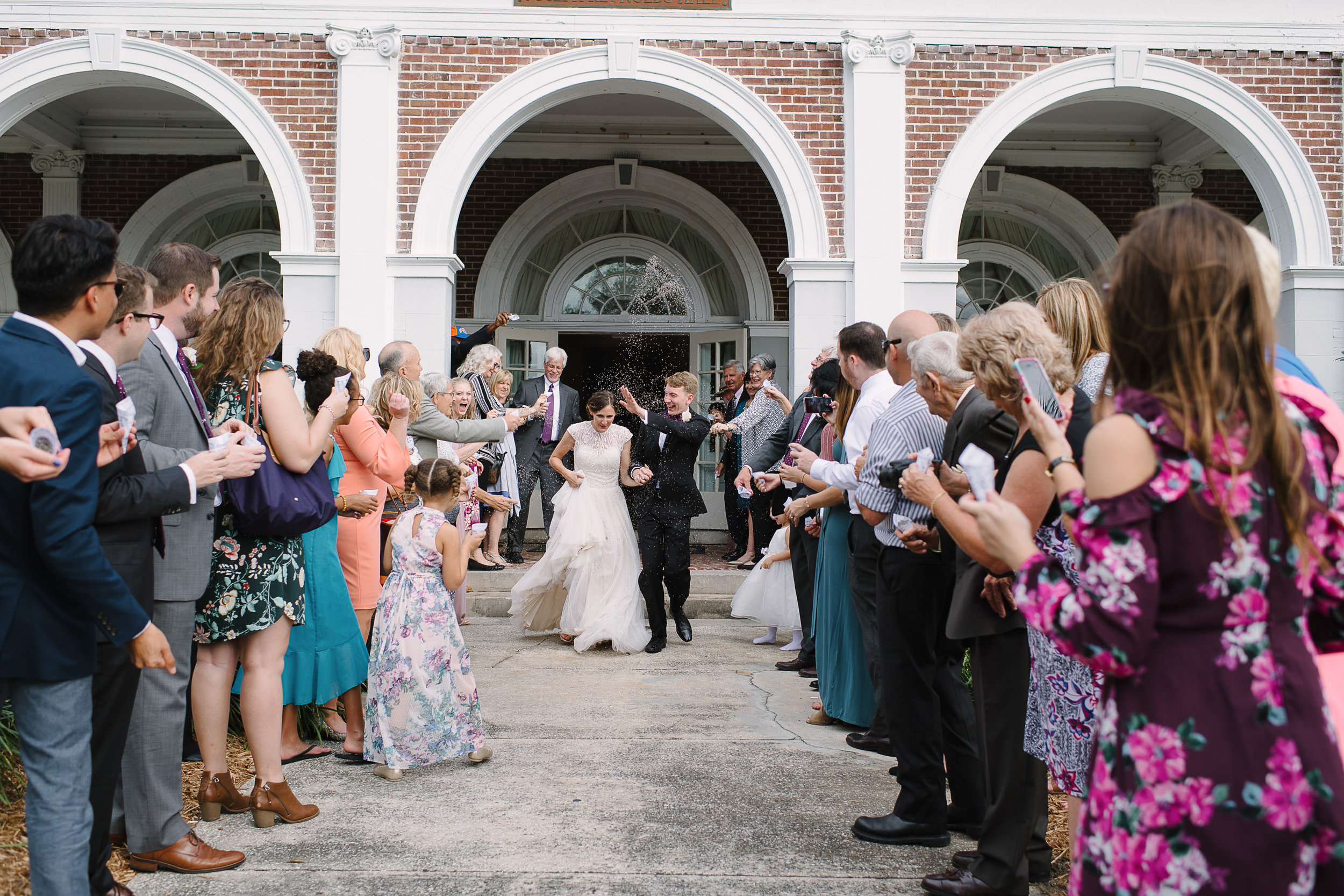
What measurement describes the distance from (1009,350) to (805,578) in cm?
341

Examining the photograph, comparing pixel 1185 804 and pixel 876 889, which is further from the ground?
pixel 1185 804

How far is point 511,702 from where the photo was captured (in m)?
4.88

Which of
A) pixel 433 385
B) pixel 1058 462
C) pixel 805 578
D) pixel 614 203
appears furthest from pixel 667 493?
pixel 614 203

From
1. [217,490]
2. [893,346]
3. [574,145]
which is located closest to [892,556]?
[893,346]

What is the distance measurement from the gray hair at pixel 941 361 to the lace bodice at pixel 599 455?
356 centimetres

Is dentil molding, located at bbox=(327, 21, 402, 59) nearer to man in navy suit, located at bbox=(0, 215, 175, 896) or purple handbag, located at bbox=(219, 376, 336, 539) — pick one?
purple handbag, located at bbox=(219, 376, 336, 539)

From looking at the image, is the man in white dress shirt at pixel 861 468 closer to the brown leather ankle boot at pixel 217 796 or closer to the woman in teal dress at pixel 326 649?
the woman in teal dress at pixel 326 649

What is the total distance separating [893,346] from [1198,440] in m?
2.22

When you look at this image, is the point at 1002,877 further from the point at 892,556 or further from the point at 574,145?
the point at 574,145

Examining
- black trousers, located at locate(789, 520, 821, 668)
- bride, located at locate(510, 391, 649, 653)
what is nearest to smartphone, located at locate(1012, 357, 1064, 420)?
black trousers, located at locate(789, 520, 821, 668)

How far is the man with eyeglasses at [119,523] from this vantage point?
244cm

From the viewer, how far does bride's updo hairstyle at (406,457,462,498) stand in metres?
3.91

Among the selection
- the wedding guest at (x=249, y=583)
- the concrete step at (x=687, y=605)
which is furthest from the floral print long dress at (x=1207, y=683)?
the concrete step at (x=687, y=605)

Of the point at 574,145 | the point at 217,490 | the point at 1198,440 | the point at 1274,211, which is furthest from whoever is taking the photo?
the point at 574,145
